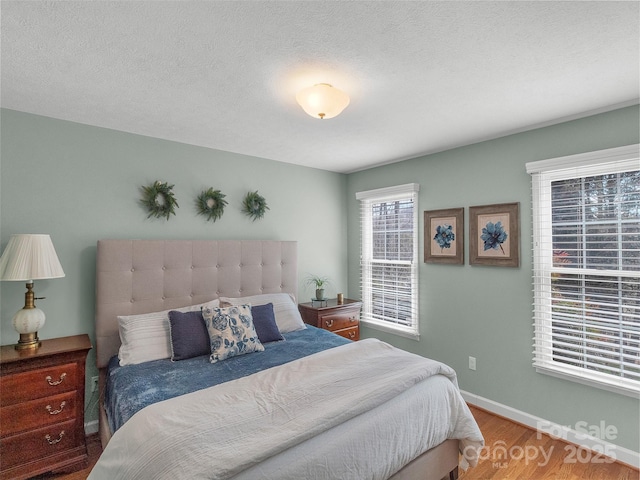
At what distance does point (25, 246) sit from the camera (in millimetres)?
2148

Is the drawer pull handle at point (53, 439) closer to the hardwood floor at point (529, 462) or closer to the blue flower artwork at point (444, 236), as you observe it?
the hardwood floor at point (529, 462)

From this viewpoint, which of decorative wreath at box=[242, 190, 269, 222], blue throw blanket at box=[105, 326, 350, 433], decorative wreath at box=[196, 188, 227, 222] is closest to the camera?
blue throw blanket at box=[105, 326, 350, 433]

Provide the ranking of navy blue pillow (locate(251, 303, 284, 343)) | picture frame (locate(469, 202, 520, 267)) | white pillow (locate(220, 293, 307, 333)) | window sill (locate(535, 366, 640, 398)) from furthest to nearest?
white pillow (locate(220, 293, 307, 333)) < picture frame (locate(469, 202, 520, 267)) < navy blue pillow (locate(251, 303, 284, 343)) < window sill (locate(535, 366, 640, 398))

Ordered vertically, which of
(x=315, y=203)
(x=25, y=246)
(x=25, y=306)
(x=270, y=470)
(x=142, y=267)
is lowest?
(x=270, y=470)

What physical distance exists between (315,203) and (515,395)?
2879 millimetres

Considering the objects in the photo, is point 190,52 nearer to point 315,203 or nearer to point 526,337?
point 315,203

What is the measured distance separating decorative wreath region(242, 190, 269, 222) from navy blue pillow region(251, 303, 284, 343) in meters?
1.13

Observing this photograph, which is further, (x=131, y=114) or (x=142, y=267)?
(x=142, y=267)

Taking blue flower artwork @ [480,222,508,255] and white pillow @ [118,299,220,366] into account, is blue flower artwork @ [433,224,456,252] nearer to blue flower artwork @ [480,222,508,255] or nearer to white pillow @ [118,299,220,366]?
blue flower artwork @ [480,222,508,255]

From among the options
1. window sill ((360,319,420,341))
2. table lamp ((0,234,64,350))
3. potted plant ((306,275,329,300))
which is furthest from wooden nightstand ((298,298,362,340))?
table lamp ((0,234,64,350))

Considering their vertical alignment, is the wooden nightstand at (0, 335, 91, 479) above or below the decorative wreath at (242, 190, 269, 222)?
below

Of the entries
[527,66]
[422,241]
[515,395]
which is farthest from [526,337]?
[527,66]

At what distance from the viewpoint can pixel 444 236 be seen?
11.1 ft

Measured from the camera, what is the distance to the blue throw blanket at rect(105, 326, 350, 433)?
1.82 metres
